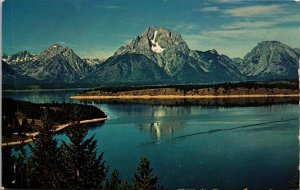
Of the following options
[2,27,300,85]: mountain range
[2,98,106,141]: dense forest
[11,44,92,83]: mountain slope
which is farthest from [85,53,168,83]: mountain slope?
[2,98,106,141]: dense forest

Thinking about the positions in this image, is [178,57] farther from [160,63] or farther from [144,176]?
[144,176]

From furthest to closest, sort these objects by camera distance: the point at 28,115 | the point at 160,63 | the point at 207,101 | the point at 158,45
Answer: the point at 207,101 → the point at 160,63 → the point at 158,45 → the point at 28,115

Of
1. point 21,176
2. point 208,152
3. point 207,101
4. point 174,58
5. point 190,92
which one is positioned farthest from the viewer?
point 207,101

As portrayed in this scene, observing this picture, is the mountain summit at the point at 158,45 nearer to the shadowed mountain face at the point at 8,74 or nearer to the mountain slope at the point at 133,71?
the mountain slope at the point at 133,71

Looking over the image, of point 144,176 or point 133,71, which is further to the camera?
point 133,71

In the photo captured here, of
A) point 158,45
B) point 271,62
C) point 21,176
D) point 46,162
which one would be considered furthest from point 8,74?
point 271,62

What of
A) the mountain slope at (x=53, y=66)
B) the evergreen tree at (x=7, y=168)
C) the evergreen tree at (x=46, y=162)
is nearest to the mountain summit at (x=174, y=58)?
the mountain slope at (x=53, y=66)

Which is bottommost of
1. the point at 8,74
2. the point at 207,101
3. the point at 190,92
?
the point at 207,101
